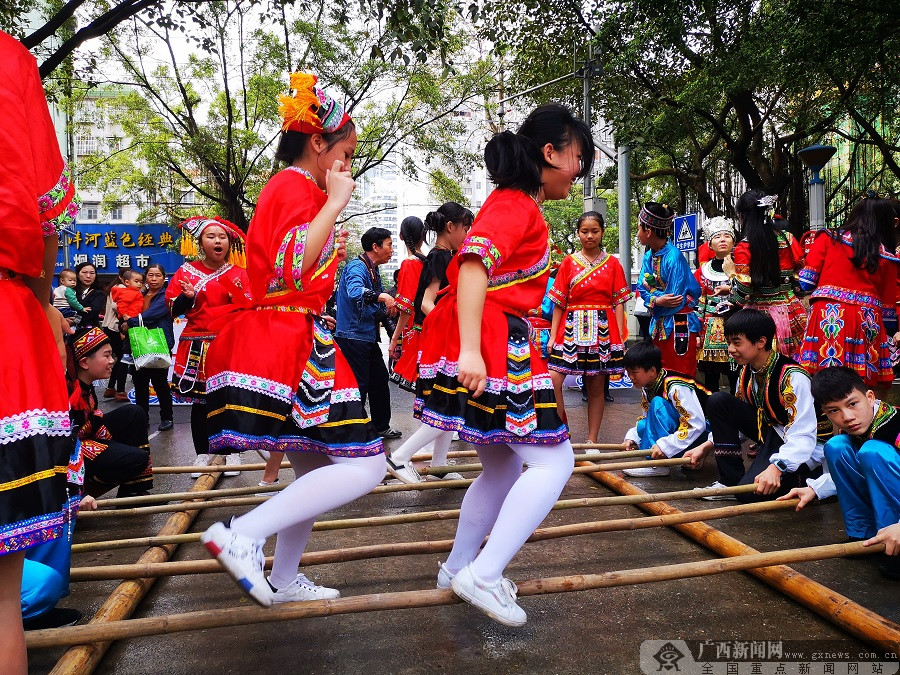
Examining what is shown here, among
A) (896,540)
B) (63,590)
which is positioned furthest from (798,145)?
(63,590)

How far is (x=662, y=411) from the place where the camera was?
15.7 feet

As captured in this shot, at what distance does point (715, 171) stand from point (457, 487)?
1842 cm

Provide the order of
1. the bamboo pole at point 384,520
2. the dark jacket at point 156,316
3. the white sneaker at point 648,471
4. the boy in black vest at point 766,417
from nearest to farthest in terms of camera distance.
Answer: the bamboo pole at point 384,520 < the boy in black vest at point 766,417 < the white sneaker at point 648,471 < the dark jacket at point 156,316

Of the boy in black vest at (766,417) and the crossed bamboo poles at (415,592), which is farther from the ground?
the boy in black vest at (766,417)

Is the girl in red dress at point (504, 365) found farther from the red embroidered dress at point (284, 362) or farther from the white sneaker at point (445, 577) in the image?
the red embroidered dress at point (284, 362)

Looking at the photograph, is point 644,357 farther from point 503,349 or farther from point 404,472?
point 503,349

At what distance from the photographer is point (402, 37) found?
24.2 ft

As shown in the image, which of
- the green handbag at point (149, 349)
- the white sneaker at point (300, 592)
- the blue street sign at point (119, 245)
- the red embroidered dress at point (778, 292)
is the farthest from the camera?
the blue street sign at point (119, 245)

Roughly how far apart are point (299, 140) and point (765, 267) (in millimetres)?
4109

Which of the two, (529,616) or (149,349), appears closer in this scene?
(529,616)

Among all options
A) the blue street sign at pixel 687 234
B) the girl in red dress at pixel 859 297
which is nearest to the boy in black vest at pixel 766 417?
the girl in red dress at pixel 859 297

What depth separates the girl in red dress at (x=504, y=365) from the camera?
7.53ft

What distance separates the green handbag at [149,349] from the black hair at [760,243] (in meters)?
5.41

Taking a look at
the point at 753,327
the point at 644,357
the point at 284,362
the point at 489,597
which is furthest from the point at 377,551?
the point at 644,357
